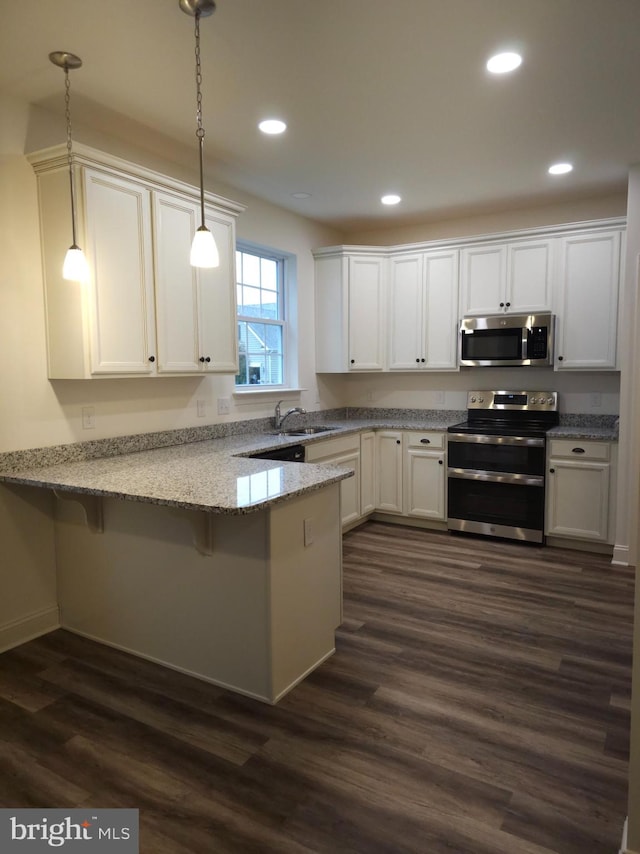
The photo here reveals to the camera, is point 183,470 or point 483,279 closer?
point 183,470

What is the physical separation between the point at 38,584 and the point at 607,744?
2721 millimetres

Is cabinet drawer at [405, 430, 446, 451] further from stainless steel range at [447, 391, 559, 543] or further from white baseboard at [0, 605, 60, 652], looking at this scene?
white baseboard at [0, 605, 60, 652]

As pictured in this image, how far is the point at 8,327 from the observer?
2.69m

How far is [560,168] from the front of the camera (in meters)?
3.76

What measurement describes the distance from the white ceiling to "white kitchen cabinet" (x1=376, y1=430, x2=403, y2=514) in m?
2.10

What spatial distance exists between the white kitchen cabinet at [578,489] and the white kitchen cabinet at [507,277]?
1.16 metres

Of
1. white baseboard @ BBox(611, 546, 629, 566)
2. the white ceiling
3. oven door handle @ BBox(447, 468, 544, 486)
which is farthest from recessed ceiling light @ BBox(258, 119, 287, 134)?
white baseboard @ BBox(611, 546, 629, 566)

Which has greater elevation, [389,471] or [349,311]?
[349,311]

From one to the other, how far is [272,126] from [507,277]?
2.36 meters

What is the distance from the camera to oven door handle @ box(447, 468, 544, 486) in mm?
4270

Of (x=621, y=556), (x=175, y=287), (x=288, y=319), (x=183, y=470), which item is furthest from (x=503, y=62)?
(x=621, y=556)

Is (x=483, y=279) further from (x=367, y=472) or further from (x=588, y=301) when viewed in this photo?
(x=367, y=472)

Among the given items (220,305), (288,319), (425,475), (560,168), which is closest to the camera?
(220,305)

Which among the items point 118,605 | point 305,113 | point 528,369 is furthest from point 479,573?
point 305,113
